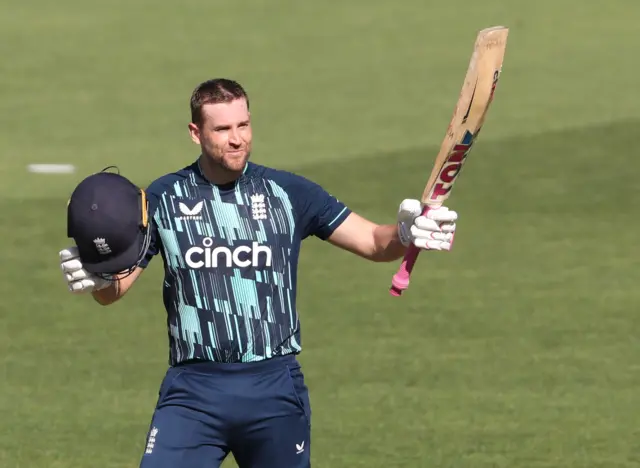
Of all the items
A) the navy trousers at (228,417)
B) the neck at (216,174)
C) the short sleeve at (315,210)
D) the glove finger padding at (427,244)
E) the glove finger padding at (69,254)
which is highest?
the neck at (216,174)

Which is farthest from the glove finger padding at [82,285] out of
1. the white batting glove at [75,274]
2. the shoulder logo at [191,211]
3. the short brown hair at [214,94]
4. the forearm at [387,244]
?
the forearm at [387,244]

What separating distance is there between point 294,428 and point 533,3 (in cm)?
1960

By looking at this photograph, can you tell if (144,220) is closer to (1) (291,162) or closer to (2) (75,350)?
(2) (75,350)

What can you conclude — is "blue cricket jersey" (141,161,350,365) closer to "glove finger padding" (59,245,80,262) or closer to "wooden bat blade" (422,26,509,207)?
"glove finger padding" (59,245,80,262)

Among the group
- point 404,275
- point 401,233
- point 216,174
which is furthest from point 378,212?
point 216,174

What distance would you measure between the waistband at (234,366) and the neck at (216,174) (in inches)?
33.4

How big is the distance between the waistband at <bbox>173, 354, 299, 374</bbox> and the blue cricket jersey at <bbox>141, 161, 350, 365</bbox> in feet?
0.07

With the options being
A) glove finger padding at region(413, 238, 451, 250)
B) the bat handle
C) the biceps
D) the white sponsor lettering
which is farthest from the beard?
the bat handle

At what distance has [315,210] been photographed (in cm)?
725

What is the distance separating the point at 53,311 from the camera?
43.0 feet

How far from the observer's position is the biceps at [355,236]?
23.9 feet

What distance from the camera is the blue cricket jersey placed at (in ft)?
22.8

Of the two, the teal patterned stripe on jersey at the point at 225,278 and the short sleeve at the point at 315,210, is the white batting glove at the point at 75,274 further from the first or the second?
the short sleeve at the point at 315,210

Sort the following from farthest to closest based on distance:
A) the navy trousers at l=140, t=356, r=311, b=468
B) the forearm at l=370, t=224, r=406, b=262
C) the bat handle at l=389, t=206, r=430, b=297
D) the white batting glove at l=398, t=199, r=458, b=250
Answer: the bat handle at l=389, t=206, r=430, b=297, the forearm at l=370, t=224, r=406, b=262, the white batting glove at l=398, t=199, r=458, b=250, the navy trousers at l=140, t=356, r=311, b=468
